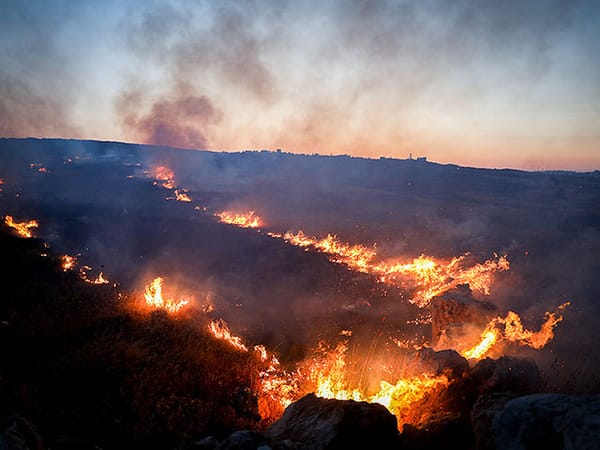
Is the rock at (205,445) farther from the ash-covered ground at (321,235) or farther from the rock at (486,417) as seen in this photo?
the ash-covered ground at (321,235)

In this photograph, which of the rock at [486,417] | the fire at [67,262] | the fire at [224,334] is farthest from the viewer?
the fire at [67,262]

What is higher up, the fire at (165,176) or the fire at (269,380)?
the fire at (165,176)

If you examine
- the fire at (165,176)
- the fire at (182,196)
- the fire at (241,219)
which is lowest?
the fire at (241,219)

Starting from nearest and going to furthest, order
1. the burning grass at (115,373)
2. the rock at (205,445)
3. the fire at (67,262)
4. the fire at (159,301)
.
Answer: the rock at (205,445)
the burning grass at (115,373)
the fire at (159,301)
the fire at (67,262)

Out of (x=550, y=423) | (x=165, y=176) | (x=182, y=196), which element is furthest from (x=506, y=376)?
(x=165, y=176)

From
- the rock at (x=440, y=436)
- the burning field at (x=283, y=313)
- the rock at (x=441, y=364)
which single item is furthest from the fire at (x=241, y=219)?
the rock at (x=440, y=436)

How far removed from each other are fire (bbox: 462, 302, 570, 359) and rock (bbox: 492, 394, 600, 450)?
283 inches

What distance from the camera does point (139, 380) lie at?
7238mm

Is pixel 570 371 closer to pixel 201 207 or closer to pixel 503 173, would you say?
pixel 201 207

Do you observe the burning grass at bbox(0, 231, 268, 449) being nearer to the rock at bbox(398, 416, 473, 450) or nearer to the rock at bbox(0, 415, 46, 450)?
the rock at bbox(0, 415, 46, 450)

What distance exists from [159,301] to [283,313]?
5.52m

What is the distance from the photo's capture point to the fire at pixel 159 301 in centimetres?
1275

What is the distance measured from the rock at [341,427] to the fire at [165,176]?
56336 mm

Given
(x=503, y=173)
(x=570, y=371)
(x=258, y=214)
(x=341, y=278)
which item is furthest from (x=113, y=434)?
(x=503, y=173)
